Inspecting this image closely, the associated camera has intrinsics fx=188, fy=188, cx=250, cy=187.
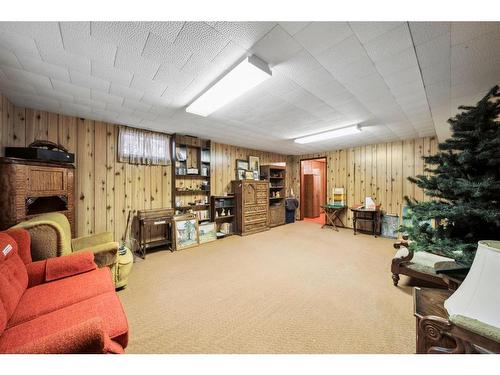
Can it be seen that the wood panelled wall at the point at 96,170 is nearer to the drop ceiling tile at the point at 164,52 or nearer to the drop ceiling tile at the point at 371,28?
the drop ceiling tile at the point at 164,52

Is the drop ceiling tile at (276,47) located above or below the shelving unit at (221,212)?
above

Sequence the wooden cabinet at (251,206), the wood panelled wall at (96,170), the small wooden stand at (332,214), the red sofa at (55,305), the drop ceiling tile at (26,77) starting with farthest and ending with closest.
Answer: the small wooden stand at (332,214), the wooden cabinet at (251,206), the wood panelled wall at (96,170), the drop ceiling tile at (26,77), the red sofa at (55,305)

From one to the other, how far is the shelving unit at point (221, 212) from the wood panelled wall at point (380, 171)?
327 cm

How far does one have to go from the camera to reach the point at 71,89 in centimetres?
216

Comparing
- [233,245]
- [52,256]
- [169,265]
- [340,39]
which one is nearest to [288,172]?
[233,245]

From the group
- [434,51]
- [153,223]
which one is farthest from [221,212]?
[434,51]

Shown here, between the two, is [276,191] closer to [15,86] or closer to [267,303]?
[267,303]

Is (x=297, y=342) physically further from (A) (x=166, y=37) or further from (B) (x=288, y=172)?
(B) (x=288, y=172)

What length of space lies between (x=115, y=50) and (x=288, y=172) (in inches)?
240

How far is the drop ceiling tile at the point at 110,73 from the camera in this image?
5.62 ft

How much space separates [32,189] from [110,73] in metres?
1.72

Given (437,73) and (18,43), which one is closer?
(18,43)

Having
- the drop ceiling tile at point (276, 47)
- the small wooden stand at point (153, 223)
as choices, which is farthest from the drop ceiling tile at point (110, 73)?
the small wooden stand at point (153, 223)

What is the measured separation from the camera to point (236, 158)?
5.46 m
